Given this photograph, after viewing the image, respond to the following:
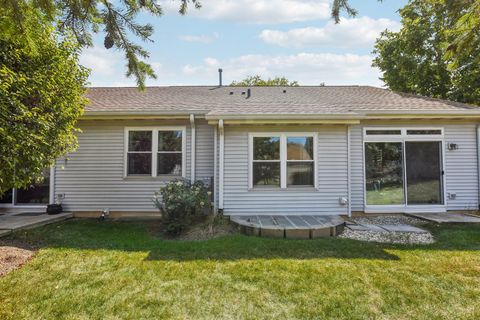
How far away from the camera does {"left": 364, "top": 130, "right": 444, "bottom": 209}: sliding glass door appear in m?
7.51

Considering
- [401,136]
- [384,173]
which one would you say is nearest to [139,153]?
[384,173]

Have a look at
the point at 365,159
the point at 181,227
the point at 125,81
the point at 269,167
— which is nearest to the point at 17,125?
the point at 125,81

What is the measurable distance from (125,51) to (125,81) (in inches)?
15.0

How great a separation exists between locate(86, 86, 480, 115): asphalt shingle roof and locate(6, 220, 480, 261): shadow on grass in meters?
3.18

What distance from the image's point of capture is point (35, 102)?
4297 mm

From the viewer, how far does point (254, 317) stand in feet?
9.25

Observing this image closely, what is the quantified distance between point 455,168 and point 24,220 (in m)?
11.5

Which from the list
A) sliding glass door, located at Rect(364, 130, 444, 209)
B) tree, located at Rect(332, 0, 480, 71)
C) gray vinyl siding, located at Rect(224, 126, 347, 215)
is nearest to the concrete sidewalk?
gray vinyl siding, located at Rect(224, 126, 347, 215)

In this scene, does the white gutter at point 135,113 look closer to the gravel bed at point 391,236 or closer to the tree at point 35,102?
the tree at point 35,102

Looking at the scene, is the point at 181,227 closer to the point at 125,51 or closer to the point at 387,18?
the point at 125,51

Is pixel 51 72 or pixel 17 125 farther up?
pixel 51 72

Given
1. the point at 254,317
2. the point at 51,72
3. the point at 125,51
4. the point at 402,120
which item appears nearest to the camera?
the point at 254,317

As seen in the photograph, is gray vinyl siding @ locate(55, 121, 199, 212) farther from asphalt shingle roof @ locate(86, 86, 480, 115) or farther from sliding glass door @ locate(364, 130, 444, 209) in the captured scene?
sliding glass door @ locate(364, 130, 444, 209)

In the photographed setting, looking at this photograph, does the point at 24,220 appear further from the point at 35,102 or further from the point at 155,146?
the point at 35,102
